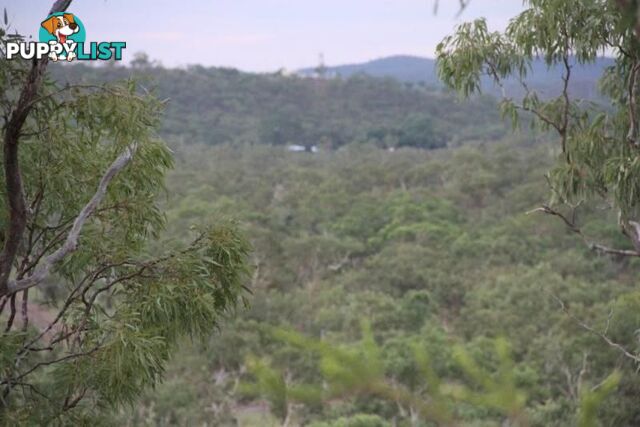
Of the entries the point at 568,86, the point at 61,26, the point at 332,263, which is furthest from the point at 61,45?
the point at 332,263

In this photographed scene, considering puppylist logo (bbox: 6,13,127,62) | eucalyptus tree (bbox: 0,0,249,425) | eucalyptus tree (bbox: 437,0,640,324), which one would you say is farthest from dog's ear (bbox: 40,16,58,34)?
eucalyptus tree (bbox: 437,0,640,324)

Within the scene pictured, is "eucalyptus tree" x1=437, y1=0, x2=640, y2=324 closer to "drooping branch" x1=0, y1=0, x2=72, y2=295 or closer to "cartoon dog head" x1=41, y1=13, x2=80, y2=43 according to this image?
"cartoon dog head" x1=41, y1=13, x2=80, y2=43

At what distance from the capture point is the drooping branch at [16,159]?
2.33 m

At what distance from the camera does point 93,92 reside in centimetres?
276

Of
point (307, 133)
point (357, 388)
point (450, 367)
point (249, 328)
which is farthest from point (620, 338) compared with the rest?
point (307, 133)

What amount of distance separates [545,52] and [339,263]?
12.9 m

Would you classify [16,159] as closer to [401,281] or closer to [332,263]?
[401,281]

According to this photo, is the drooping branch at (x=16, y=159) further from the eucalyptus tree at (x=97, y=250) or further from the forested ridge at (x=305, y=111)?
the forested ridge at (x=305, y=111)

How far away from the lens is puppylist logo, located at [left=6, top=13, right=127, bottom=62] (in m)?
2.64

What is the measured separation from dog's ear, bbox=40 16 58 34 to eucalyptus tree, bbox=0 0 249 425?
163 mm

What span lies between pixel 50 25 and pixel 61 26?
2.9 inches

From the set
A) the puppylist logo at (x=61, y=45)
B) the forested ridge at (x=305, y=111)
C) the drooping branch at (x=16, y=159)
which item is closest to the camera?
the drooping branch at (x=16, y=159)

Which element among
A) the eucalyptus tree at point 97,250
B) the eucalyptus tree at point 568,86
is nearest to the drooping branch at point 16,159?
the eucalyptus tree at point 97,250

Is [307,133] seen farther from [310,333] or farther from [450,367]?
[450,367]
